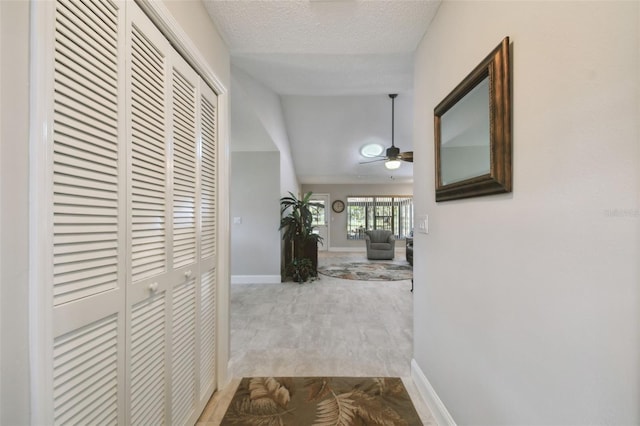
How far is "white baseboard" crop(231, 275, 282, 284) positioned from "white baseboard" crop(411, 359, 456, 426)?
307cm

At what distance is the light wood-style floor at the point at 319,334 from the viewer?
6.66ft

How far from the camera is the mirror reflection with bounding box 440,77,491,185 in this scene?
1118 mm

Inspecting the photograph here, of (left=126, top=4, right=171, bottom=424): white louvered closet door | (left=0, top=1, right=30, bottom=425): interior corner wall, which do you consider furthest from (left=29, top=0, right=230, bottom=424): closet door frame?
(left=126, top=4, right=171, bottom=424): white louvered closet door

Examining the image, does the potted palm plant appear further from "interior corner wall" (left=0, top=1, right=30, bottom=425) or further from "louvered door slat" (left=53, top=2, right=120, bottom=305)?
"interior corner wall" (left=0, top=1, right=30, bottom=425)

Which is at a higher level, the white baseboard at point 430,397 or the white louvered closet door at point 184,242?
the white louvered closet door at point 184,242

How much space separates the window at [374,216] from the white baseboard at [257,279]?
4688 mm

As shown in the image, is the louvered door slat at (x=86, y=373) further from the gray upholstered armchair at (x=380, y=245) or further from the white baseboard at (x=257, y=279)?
the gray upholstered armchair at (x=380, y=245)

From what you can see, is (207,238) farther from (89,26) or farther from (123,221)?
(89,26)

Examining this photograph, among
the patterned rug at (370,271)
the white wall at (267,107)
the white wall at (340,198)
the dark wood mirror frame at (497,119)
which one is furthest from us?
the white wall at (340,198)

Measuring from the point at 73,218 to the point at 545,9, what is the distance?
1.50 metres

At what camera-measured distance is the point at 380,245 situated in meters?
7.07

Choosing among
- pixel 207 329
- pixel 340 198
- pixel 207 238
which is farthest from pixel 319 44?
pixel 340 198

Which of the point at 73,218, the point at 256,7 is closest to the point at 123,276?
the point at 73,218

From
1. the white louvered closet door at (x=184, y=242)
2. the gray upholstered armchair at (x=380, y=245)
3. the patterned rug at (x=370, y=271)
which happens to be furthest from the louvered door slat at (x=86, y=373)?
the gray upholstered armchair at (x=380, y=245)
